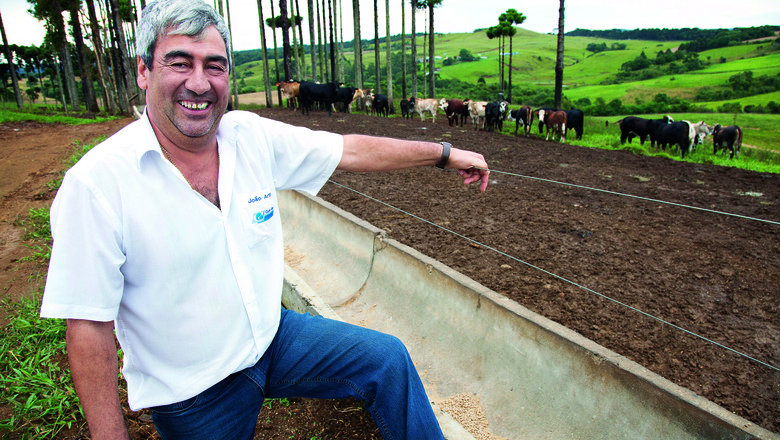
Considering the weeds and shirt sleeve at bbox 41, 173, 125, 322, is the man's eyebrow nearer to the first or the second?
shirt sleeve at bbox 41, 173, 125, 322

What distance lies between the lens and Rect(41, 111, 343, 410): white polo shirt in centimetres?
124

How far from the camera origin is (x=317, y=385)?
178cm

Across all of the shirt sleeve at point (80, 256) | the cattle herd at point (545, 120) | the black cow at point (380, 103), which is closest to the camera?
the shirt sleeve at point (80, 256)

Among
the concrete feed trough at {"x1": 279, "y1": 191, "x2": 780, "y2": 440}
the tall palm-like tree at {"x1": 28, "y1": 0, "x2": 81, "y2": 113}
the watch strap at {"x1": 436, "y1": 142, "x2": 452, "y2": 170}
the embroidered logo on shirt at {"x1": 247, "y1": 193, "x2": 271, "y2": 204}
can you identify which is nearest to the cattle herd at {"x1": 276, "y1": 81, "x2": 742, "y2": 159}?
the concrete feed trough at {"x1": 279, "y1": 191, "x2": 780, "y2": 440}

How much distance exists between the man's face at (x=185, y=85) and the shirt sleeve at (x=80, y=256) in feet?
1.26

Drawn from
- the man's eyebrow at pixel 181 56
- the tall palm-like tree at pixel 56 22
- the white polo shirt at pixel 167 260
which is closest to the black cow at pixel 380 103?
the tall palm-like tree at pixel 56 22

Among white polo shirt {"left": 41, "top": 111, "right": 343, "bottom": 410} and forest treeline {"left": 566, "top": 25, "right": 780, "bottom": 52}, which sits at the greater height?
forest treeline {"left": 566, "top": 25, "right": 780, "bottom": 52}

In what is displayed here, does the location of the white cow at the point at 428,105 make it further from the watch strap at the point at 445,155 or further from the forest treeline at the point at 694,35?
the forest treeline at the point at 694,35

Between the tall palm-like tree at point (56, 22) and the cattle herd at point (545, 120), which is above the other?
the tall palm-like tree at point (56, 22)

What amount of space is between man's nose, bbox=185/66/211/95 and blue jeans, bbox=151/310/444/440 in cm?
98

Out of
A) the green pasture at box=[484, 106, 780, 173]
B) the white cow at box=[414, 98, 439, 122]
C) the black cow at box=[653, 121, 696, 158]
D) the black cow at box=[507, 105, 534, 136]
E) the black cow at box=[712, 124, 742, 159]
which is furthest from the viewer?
the white cow at box=[414, 98, 439, 122]

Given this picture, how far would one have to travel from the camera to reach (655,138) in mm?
12242

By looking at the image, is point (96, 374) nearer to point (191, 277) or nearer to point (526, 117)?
point (191, 277)

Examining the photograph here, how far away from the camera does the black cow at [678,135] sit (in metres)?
11.2
